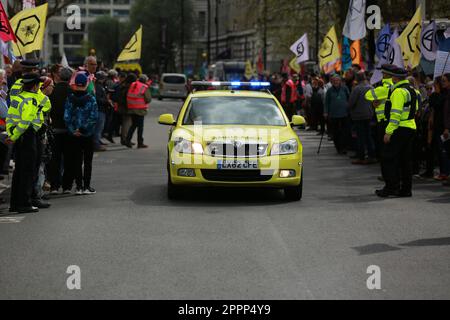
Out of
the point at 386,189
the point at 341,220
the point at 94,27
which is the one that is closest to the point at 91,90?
the point at 386,189

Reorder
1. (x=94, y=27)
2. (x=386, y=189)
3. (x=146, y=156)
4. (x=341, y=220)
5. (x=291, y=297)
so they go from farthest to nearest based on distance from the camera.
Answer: (x=94, y=27)
(x=146, y=156)
(x=386, y=189)
(x=341, y=220)
(x=291, y=297)

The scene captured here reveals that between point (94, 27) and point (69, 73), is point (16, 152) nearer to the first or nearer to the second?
point (69, 73)

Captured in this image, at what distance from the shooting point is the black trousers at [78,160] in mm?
14977

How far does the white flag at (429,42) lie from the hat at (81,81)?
9.72 metres

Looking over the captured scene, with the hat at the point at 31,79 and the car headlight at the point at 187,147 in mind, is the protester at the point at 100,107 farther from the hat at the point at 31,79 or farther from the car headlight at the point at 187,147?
the hat at the point at 31,79

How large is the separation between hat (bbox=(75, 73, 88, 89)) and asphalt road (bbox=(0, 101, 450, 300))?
151cm

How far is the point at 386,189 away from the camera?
49.0 feet

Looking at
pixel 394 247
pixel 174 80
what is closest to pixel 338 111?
pixel 394 247

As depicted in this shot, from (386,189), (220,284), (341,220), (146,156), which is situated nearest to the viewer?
(220,284)

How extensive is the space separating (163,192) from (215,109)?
1.38 meters

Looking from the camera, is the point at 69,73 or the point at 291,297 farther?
the point at 69,73

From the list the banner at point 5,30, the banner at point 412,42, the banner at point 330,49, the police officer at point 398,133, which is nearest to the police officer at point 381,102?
the police officer at point 398,133

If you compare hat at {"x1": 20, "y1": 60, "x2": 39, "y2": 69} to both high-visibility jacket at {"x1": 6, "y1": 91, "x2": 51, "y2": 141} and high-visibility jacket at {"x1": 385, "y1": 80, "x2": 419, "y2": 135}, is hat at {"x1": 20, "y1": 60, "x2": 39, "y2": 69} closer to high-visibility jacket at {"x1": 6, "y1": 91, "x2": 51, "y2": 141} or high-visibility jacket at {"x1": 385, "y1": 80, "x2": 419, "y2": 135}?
high-visibility jacket at {"x1": 6, "y1": 91, "x2": 51, "y2": 141}

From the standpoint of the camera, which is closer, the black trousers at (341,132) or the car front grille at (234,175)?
the car front grille at (234,175)
